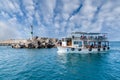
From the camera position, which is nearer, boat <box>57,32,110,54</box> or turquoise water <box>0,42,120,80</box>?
turquoise water <box>0,42,120,80</box>

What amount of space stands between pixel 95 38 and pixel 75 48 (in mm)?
9314

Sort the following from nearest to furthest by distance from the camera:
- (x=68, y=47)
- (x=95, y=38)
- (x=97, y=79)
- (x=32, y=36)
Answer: (x=97, y=79), (x=68, y=47), (x=95, y=38), (x=32, y=36)

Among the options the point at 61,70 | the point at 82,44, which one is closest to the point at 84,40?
the point at 82,44

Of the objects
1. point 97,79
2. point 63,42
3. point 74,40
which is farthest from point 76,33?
point 97,79

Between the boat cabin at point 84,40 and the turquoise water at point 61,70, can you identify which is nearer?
the turquoise water at point 61,70

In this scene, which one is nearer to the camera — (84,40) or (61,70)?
(61,70)

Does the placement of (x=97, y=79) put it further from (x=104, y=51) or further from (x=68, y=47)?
(x=104, y=51)

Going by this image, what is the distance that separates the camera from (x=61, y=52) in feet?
163

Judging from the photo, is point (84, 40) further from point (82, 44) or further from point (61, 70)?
point (61, 70)

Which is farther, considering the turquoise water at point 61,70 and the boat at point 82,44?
the boat at point 82,44

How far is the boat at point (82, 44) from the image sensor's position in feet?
160

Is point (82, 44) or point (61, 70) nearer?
point (61, 70)

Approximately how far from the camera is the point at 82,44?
165 ft

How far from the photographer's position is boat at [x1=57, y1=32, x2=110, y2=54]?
48.9 meters
